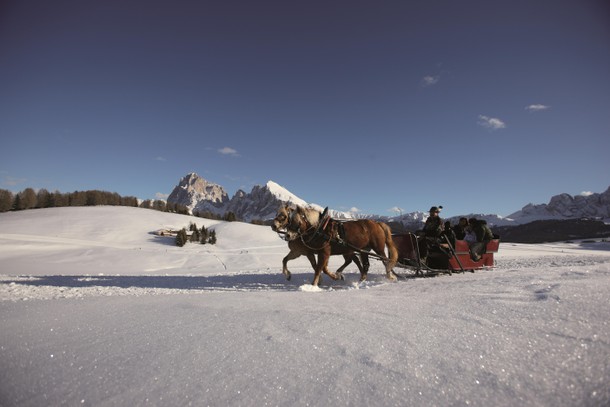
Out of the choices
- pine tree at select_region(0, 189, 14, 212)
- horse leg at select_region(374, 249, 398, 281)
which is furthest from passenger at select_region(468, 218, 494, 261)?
pine tree at select_region(0, 189, 14, 212)

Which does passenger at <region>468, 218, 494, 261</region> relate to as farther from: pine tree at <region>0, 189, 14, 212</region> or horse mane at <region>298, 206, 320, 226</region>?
pine tree at <region>0, 189, 14, 212</region>

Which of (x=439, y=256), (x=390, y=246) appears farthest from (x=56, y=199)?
(x=439, y=256)

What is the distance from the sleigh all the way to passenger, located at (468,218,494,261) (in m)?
0.13

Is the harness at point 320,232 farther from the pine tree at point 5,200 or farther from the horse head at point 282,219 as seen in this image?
the pine tree at point 5,200

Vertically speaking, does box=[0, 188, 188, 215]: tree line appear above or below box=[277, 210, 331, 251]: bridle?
above

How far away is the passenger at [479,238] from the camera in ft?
24.2

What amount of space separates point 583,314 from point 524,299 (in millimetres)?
564

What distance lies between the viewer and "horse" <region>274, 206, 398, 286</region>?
6.12 m

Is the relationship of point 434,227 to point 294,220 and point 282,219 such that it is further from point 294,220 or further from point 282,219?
point 282,219

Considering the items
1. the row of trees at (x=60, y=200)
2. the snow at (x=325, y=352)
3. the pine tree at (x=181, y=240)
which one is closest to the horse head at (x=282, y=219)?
the snow at (x=325, y=352)

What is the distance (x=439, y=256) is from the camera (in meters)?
7.19

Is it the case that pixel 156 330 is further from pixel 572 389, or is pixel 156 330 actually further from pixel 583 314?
pixel 583 314

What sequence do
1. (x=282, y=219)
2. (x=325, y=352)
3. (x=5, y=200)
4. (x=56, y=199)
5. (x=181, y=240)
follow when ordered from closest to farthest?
(x=325, y=352) → (x=282, y=219) → (x=181, y=240) → (x=5, y=200) → (x=56, y=199)

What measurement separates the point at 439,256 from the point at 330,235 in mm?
2996
